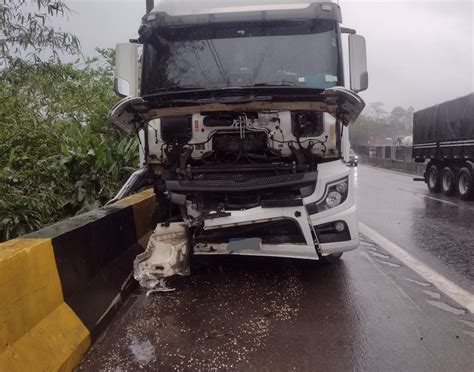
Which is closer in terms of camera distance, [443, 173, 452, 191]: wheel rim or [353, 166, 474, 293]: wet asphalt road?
[353, 166, 474, 293]: wet asphalt road

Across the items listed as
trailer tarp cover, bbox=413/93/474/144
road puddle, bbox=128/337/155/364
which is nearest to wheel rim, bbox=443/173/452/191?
trailer tarp cover, bbox=413/93/474/144

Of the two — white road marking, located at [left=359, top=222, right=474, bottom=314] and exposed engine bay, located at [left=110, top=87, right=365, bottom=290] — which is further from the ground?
exposed engine bay, located at [left=110, top=87, right=365, bottom=290]

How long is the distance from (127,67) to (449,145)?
11.0 meters

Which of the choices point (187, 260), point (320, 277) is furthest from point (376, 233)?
point (187, 260)

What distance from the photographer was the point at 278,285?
4.30m

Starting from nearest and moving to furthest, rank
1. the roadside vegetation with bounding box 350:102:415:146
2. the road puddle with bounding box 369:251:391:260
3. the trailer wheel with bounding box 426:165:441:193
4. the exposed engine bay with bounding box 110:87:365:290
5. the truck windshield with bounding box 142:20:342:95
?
the exposed engine bay with bounding box 110:87:365:290 → the truck windshield with bounding box 142:20:342:95 → the road puddle with bounding box 369:251:391:260 → the trailer wheel with bounding box 426:165:441:193 → the roadside vegetation with bounding box 350:102:415:146

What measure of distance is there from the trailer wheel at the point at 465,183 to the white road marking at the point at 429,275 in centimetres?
631

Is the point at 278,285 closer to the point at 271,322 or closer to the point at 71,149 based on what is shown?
the point at 271,322

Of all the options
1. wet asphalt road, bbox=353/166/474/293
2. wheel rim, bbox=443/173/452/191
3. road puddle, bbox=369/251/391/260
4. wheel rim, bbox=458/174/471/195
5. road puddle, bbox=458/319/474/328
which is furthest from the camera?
wheel rim, bbox=443/173/452/191

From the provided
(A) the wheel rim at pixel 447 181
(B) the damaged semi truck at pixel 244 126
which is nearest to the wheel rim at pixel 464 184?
(A) the wheel rim at pixel 447 181

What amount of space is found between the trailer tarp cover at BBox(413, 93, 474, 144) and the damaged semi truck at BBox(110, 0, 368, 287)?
8.66 m

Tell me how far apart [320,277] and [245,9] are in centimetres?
306

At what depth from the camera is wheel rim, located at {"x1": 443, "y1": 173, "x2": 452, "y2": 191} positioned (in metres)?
13.2

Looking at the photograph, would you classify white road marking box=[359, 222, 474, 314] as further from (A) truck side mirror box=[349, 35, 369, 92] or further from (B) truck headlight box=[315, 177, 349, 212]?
(A) truck side mirror box=[349, 35, 369, 92]
